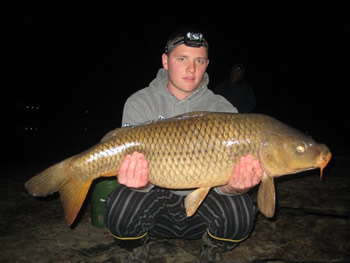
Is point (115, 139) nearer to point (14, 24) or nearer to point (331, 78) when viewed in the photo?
point (14, 24)

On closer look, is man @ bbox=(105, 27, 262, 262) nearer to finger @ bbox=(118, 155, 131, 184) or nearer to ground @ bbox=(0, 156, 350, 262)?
finger @ bbox=(118, 155, 131, 184)

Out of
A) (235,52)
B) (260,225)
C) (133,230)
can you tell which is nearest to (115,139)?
(133,230)

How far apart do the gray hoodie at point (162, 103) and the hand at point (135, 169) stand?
41cm

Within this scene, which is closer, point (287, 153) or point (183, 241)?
point (287, 153)

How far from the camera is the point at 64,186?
1.49 meters

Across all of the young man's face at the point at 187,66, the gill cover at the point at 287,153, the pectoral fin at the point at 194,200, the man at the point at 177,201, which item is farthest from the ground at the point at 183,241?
the young man's face at the point at 187,66

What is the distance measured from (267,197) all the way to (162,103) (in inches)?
35.7

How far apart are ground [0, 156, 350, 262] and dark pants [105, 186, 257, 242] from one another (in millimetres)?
158

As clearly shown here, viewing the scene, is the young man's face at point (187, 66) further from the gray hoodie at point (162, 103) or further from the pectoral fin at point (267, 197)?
the pectoral fin at point (267, 197)

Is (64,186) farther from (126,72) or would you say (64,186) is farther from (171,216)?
(126,72)

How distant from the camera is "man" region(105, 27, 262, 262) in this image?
146 centimetres

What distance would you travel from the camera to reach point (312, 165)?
1.45m

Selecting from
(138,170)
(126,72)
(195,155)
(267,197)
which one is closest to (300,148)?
(267,197)

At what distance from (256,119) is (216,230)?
66 cm
